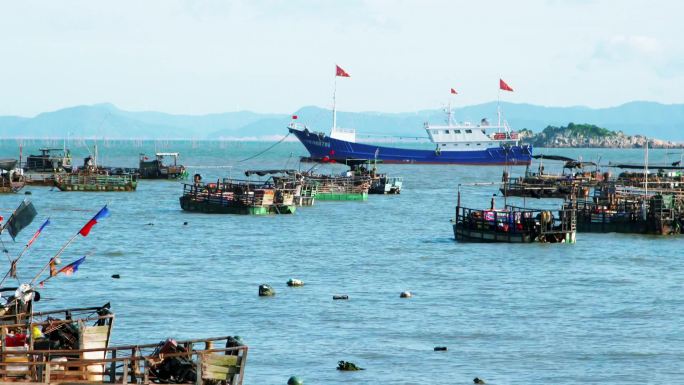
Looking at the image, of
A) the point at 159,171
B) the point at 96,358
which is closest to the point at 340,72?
the point at 159,171

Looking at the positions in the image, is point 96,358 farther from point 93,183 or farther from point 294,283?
point 93,183

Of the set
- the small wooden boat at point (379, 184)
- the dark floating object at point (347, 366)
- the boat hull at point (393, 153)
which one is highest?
the boat hull at point (393, 153)

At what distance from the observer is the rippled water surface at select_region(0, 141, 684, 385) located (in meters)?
32.0

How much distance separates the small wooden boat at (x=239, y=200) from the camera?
7888 cm

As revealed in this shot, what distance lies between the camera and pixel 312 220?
78.2 metres

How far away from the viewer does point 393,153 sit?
18562 centimetres

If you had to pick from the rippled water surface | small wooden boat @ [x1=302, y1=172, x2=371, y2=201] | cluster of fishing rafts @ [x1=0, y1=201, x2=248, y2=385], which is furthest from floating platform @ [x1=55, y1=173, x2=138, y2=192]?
cluster of fishing rafts @ [x1=0, y1=201, x2=248, y2=385]

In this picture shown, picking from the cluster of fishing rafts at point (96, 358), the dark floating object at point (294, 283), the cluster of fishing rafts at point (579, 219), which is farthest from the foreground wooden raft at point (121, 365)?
the cluster of fishing rafts at point (579, 219)

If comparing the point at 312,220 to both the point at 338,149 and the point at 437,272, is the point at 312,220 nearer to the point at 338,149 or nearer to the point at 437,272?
the point at 437,272

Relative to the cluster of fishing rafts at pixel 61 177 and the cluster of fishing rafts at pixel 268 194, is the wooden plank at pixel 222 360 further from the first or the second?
the cluster of fishing rafts at pixel 61 177

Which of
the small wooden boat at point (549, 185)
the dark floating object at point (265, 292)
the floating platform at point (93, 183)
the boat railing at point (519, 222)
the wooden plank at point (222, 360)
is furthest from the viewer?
the floating platform at point (93, 183)

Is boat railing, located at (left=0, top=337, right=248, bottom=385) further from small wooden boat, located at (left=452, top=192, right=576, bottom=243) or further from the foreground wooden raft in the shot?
small wooden boat, located at (left=452, top=192, right=576, bottom=243)

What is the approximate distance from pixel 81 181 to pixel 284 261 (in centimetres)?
5346

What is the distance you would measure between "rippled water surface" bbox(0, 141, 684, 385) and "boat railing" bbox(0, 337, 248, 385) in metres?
5.57
